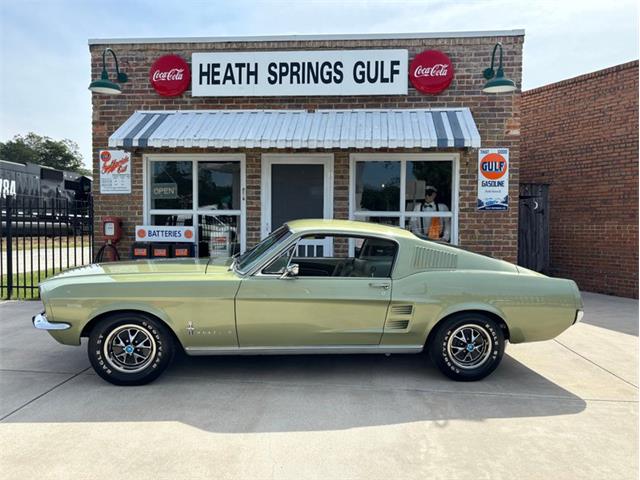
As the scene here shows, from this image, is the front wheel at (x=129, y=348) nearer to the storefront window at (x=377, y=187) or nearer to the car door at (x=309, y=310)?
the car door at (x=309, y=310)

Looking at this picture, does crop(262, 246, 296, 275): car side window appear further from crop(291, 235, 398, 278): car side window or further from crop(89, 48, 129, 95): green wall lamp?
crop(89, 48, 129, 95): green wall lamp

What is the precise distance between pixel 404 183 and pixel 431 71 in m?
1.87

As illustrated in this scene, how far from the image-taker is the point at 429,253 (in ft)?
14.0

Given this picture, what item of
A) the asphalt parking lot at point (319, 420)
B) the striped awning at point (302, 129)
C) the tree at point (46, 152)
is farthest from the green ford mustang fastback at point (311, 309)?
the tree at point (46, 152)

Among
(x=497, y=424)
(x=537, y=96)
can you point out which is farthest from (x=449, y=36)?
(x=497, y=424)

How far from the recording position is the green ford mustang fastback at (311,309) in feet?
13.0

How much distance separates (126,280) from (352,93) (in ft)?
16.6

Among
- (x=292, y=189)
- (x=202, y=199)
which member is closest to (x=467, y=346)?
(x=292, y=189)

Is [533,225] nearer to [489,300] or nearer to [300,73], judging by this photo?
[300,73]

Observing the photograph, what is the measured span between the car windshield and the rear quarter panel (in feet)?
3.71

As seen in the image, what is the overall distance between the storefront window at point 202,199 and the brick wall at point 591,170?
719 cm

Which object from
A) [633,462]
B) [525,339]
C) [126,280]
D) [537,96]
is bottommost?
[633,462]

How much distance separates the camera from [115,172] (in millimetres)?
8000

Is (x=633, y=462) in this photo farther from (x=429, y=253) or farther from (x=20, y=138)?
(x=20, y=138)
